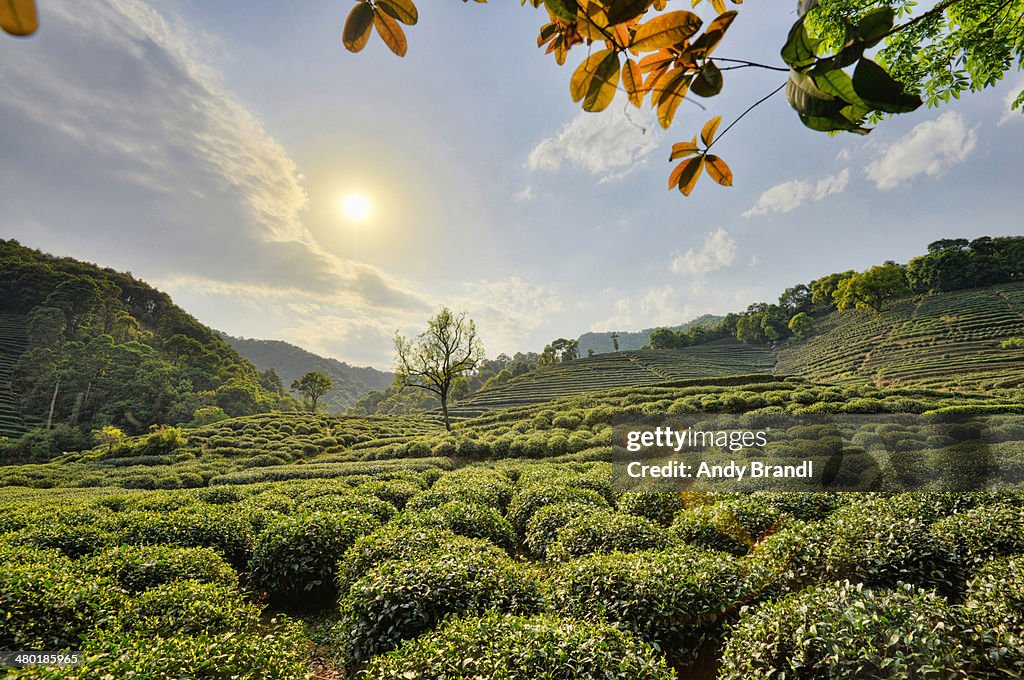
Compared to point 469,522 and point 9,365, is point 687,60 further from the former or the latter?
point 9,365

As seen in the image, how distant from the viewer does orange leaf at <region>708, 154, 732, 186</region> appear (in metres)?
0.89

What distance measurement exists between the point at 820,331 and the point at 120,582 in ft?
232

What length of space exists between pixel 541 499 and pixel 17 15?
322 inches

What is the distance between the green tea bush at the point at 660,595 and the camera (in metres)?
3.79

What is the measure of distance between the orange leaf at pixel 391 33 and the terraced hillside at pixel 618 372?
38.1m

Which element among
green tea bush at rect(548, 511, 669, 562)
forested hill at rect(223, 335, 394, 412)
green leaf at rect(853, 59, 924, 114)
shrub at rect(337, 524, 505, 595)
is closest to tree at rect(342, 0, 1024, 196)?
green leaf at rect(853, 59, 924, 114)

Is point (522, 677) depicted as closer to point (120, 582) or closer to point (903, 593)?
point (903, 593)

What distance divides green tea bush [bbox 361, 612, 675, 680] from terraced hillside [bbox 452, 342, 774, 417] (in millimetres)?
35543

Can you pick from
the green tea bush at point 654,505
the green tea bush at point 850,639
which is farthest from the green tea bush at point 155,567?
the green tea bush at point 654,505

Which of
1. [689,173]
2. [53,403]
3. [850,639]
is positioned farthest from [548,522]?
[53,403]

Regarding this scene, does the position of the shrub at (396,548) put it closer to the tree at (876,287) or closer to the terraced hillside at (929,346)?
the terraced hillside at (929,346)

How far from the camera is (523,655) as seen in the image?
2779mm

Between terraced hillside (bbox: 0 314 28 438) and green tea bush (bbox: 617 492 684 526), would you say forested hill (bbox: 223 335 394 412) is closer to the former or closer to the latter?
terraced hillside (bbox: 0 314 28 438)

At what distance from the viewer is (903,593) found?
3.02 meters
